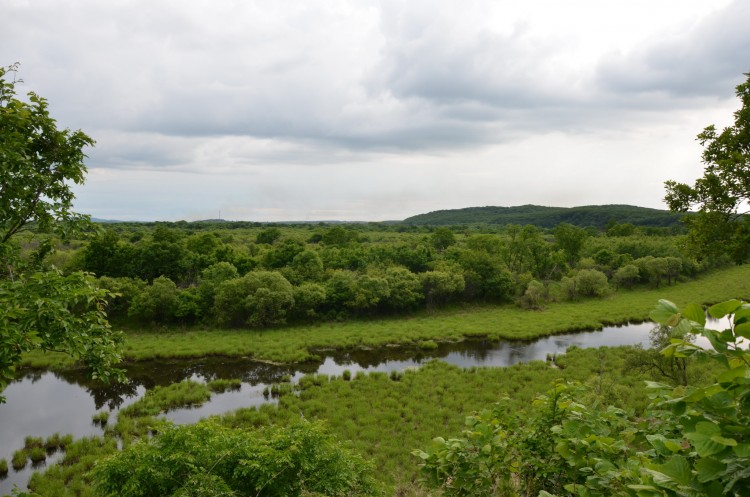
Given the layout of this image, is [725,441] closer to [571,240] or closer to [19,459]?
[19,459]

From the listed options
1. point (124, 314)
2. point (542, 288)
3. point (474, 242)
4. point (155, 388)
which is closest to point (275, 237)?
point (474, 242)

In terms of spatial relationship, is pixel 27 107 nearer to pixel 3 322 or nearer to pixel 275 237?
pixel 3 322

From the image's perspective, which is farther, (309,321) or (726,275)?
(726,275)

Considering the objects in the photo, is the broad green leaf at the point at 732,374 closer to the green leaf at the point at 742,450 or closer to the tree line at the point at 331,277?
the green leaf at the point at 742,450

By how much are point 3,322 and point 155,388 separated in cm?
2226

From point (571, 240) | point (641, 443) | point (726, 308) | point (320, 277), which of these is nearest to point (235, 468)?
point (641, 443)

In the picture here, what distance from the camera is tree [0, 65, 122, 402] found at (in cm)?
691

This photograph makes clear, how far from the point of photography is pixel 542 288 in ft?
177

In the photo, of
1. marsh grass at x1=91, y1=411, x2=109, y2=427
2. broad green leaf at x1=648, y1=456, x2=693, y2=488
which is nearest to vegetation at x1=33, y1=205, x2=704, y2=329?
marsh grass at x1=91, y1=411, x2=109, y2=427

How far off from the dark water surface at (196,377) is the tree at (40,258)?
13.2 m

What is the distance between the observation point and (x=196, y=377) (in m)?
28.6

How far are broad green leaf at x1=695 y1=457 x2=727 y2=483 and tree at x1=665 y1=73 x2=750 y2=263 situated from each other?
1210 centimetres

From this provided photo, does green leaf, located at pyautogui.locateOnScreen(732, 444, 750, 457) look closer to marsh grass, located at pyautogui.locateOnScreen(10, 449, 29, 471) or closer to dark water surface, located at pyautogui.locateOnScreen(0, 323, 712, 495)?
dark water surface, located at pyautogui.locateOnScreen(0, 323, 712, 495)

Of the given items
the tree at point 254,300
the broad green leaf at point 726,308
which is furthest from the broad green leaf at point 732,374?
the tree at point 254,300
